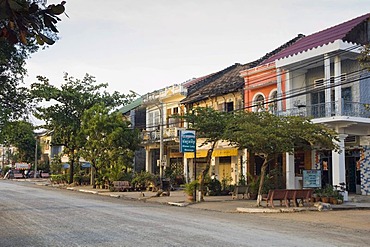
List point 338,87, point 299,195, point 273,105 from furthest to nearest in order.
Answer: point 273,105 < point 338,87 < point 299,195

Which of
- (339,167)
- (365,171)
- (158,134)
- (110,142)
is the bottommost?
(365,171)

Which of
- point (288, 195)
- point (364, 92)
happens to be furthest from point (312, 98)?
point (288, 195)

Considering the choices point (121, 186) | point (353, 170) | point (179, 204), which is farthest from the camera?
point (121, 186)

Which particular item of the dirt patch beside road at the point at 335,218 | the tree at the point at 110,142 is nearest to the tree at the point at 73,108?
the tree at the point at 110,142

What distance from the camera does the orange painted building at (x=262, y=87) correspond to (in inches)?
1148

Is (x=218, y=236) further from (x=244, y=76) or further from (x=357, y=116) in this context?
(x=244, y=76)

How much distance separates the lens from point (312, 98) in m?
28.1

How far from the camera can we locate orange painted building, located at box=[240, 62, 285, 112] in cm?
2917

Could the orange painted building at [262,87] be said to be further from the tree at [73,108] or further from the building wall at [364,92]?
the tree at [73,108]

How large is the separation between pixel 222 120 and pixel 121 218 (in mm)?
9511

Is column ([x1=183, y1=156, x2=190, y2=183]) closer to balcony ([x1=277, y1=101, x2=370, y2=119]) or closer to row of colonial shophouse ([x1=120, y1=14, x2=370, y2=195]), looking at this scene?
row of colonial shophouse ([x1=120, y1=14, x2=370, y2=195])

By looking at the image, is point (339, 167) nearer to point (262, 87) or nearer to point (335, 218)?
point (335, 218)

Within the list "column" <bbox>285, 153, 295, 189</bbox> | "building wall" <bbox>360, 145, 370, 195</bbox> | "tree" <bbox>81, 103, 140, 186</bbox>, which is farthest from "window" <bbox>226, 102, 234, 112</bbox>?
"building wall" <bbox>360, 145, 370, 195</bbox>

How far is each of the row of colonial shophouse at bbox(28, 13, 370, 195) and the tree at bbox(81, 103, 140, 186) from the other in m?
3.40
